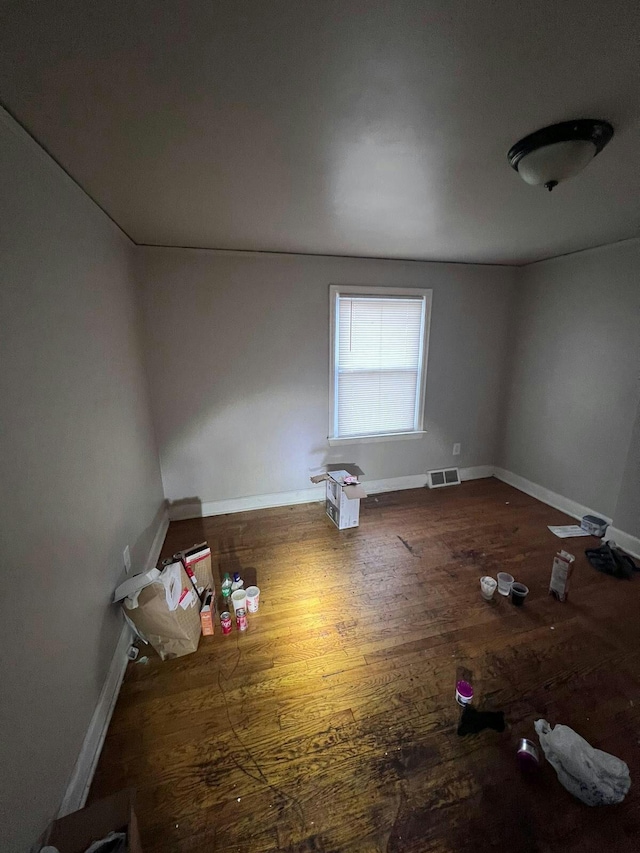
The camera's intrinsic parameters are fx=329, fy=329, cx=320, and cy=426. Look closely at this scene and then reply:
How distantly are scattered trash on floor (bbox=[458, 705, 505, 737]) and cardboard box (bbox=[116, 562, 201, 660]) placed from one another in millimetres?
1350

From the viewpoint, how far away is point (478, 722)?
142 centimetres

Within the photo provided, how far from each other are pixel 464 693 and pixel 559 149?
224 centimetres

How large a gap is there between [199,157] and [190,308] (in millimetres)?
1539

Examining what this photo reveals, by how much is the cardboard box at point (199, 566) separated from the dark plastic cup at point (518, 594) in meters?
1.91

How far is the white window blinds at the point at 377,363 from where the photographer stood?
316 cm

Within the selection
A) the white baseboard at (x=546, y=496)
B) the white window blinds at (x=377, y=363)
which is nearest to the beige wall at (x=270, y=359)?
the white window blinds at (x=377, y=363)

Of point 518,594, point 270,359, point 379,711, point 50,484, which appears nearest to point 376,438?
point 270,359

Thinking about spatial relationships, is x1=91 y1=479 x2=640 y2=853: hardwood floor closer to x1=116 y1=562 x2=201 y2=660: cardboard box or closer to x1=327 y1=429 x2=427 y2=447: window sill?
x1=116 y1=562 x2=201 y2=660: cardboard box

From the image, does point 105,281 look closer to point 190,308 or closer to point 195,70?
point 190,308

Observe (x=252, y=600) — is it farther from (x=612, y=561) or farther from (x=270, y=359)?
(x=612, y=561)

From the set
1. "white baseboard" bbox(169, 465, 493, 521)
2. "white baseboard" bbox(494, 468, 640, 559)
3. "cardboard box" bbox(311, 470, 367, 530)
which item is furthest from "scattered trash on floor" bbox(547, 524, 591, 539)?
"cardboard box" bbox(311, 470, 367, 530)

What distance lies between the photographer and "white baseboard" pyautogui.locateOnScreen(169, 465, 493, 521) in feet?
10.2

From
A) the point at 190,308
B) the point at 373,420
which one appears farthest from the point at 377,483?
the point at 190,308

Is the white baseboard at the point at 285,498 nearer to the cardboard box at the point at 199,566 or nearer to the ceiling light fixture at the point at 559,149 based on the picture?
the cardboard box at the point at 199,566
